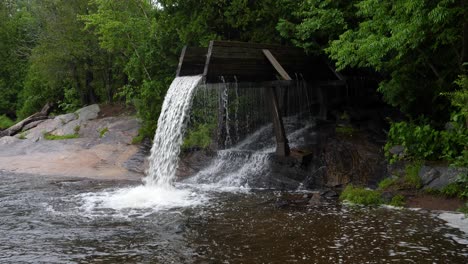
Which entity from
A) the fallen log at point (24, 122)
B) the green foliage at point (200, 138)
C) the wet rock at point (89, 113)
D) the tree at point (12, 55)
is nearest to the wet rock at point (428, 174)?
the green foliage at point (200, 138)

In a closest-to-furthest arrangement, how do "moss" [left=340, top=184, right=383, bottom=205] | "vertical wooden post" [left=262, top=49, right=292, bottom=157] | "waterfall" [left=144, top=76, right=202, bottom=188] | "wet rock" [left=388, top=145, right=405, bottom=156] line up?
1. "moss" [left=340, top=184, right=383, bottom=205]
2. "wet rock" [left=388, top=145, right=405, bottom=156]
3. "waterfall" [left=144, top=76, right=202, bottom=188]
4. "vertical wooden post" [left=262, top=49, right=292, bottom=157]

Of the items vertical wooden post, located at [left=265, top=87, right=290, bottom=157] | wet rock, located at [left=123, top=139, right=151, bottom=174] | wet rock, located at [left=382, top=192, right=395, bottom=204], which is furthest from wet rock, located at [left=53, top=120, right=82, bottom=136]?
wet rock, located at [left=382, top=192, right=395, bottom=204]

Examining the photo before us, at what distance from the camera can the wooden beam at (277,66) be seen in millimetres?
12875

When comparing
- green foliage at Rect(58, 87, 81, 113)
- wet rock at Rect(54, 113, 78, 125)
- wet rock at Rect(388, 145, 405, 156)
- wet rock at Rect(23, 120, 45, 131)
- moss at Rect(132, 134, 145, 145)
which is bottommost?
wet rock at Rect(388, 145, 405, 156)

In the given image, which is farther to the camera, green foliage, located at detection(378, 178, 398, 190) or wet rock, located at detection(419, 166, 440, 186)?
green foliage, located at detection(378, 178, 398, 190)

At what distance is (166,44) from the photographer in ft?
60.7

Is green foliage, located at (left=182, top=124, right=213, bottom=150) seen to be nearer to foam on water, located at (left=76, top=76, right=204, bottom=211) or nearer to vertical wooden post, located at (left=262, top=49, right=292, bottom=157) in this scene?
foam on water, located at (left=76, top=76, right=204, bottom=211)

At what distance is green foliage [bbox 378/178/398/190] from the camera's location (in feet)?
36.5

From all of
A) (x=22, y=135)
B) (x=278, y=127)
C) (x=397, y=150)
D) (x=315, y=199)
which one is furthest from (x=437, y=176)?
(x=22, y=135)

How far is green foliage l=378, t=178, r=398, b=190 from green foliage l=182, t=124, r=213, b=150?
6809mm

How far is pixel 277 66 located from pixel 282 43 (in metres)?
4.01

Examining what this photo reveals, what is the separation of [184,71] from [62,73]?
16035 mm

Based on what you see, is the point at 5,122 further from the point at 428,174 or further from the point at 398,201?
the point at 428,174

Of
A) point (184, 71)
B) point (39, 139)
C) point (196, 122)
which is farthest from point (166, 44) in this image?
point (39, 139)
